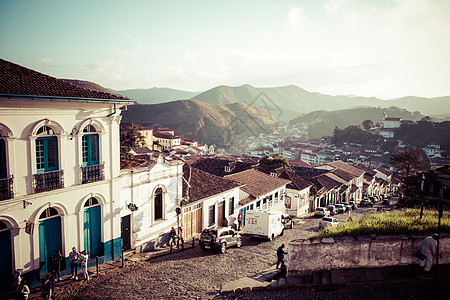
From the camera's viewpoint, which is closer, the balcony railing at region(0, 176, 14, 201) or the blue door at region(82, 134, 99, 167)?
the balcony railing at region(0, 176, 14, 201)

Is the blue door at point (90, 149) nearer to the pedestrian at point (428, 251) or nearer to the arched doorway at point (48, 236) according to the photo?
the arched doorway at point (48, 236)

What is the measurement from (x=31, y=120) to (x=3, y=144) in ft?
3.91

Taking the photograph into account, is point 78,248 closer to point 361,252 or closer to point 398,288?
point 361,252

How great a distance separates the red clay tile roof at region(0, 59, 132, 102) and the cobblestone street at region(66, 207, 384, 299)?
731 centimetres

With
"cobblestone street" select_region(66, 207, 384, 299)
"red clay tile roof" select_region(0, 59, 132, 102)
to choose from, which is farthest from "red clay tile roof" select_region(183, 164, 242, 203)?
"red clay tile roof" select_region(0, 59, 132, 102)

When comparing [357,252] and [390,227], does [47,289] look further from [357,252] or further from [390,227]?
[390,227]

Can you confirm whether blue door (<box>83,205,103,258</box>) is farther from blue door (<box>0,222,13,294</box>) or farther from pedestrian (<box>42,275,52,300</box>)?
pedestrian (<box>42,275,52,300</box>)

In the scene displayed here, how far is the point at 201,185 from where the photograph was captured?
69.5 feet

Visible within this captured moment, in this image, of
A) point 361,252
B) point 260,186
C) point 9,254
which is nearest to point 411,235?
point 361,252

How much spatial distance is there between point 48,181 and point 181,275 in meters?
6.48

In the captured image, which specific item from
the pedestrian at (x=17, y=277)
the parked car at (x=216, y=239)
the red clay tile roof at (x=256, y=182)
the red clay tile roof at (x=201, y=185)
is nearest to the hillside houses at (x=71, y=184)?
the red clay tile roof at (x=201, y=185)

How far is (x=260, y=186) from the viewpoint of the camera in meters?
28.3

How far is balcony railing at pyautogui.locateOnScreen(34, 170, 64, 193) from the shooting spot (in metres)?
10.8

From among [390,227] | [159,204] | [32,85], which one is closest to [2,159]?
[32,85]
